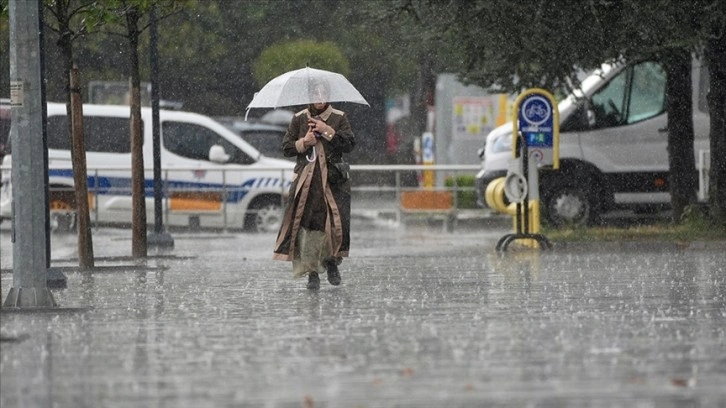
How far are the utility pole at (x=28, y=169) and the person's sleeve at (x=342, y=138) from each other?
274 centimetres

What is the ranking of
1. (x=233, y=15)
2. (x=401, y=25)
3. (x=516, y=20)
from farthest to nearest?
(x=233, y=15)
(x=401, y=25)
(x=516, y=20)

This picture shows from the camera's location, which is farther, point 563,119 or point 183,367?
point 563,119

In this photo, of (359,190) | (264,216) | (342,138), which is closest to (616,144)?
(359,190)

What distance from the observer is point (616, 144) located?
85.0 feet

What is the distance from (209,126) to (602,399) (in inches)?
842

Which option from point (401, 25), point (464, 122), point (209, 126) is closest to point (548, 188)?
point (401, 25)

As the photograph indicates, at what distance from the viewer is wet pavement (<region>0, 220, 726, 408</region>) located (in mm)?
8031

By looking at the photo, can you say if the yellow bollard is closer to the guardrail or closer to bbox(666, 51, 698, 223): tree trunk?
bbox(666, 51, 698, 223): tree trunk

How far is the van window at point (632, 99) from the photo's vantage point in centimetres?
2586

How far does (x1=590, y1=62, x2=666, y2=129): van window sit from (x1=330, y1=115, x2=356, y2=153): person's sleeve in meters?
12.0

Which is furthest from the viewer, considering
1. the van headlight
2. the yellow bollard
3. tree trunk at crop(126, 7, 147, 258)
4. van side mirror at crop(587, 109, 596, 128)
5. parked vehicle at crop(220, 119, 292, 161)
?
parked vehicle at crop(220, 119, 292, 161)

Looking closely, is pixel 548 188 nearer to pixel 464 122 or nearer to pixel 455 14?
pixel 455 14

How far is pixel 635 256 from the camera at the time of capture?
1900cm

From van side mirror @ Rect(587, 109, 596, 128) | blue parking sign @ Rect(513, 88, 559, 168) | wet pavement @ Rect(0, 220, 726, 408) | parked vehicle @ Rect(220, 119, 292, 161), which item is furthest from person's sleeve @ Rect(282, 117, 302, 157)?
parked vehicle @ Rect(220, 119, 292, 161)
